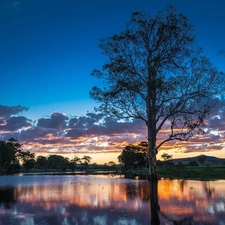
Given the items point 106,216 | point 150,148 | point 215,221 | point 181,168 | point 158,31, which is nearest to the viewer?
point 215,221

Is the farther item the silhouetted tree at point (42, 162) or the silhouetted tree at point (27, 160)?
the silhouetted tree at point (42, 162)

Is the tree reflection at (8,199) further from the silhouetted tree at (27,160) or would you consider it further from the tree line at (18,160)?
the silhouetted tree at (27,160)

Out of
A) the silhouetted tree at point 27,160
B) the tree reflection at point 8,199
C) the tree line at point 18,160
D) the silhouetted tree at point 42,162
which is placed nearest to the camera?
the tree reflection at point 8,199

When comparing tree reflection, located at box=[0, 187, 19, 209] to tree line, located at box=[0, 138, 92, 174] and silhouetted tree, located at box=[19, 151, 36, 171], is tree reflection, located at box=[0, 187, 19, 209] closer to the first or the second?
tree line, located at box=[0, 138, 92, 174]

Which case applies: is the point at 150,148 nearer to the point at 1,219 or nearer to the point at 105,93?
the point at 105,93

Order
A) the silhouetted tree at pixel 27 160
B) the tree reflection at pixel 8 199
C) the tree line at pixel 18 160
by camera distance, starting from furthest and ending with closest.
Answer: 1. the silhouetted tree at pixel 27 160
2. the tree line at pixel 18 160
3. the tree reflection at pixel 8 199

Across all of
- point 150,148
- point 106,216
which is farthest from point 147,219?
point 150,148

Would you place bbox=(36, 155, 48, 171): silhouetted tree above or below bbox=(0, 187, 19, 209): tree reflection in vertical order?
above

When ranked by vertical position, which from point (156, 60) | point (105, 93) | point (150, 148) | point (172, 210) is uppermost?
point (156, 60)

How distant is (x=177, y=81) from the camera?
3066cm

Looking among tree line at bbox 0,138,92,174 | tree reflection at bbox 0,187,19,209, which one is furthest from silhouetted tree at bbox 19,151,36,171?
tree reflection at bbox 0,187,19,209

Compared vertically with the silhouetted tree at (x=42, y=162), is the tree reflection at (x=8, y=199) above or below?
below

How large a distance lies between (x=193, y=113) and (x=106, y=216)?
77.5 feet

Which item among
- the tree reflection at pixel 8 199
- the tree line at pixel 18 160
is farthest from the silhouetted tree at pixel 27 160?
the tree reflection at pixel 8 199
